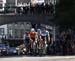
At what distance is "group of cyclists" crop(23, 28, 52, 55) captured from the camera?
22.7ft

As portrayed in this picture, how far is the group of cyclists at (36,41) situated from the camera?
6930 mm

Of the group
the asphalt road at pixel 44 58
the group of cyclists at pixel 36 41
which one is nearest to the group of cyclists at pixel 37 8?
the group of cyclists at pixel 36 41

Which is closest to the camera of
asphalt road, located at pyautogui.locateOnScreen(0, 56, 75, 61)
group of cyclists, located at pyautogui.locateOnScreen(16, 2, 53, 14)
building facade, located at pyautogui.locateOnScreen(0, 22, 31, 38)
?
asphalt road, located at pyautogui.locateOnScreen(0, 56, 75, 61)

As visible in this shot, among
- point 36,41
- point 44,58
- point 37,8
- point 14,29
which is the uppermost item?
point 37,8

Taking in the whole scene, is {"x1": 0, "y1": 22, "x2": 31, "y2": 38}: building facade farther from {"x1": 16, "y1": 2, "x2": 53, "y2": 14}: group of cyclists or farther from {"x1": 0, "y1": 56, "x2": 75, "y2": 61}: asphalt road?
{"x1": 0, "y1": 56, "x2": 75, "y2": 61}: asphalt road

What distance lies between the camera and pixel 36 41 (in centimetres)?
692

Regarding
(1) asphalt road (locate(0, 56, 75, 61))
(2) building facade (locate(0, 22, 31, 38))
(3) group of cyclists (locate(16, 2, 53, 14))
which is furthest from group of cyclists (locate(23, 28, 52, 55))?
(3) group of cyclists (locate(16, 2, 53, 14))

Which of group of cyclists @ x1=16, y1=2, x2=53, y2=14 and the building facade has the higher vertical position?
group of cyclists @ x1=16, y1=2, x2=53, y2=14

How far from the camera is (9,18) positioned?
22.6 ft

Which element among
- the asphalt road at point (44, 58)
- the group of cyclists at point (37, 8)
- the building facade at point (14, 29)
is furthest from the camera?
the group of cyclists at point (37, 8)

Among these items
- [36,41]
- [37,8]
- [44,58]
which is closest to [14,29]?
[36,41]

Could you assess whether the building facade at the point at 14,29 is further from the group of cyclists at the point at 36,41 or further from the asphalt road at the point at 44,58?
the asphalt road at the point at 44,58

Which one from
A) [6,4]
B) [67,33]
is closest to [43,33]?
[67,33]

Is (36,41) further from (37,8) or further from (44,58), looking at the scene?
(37,8)
